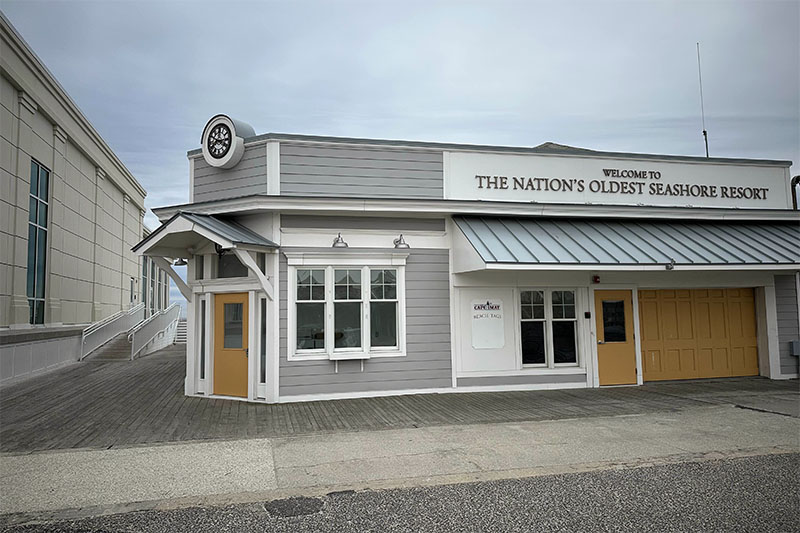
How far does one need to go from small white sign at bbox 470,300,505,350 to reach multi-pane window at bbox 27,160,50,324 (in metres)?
12.3

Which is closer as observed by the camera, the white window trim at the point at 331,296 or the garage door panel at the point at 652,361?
the white window trim at the point at 331,296

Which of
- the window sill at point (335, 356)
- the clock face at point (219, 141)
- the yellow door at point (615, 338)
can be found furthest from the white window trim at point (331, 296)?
Answer: the yellow door at point (615, 338)

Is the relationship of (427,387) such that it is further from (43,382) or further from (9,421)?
(43,382)

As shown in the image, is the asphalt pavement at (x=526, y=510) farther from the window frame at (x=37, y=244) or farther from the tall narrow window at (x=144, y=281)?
the tall narrow window at (x=144, y=281)

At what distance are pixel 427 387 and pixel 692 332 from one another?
6.45 m

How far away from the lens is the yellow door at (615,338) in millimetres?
11562

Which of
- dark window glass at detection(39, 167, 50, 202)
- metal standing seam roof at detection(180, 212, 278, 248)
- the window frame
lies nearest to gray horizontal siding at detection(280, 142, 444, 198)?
metal standing seam roof at detection(180, 212, 278, 248)

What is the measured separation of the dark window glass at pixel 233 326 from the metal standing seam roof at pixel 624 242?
467 centimetres

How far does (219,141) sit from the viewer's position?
10.6 meters

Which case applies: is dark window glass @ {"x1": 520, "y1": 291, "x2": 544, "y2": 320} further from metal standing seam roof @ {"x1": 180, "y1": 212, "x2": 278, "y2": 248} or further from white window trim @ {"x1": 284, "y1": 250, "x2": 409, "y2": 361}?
metal standing seam roof @ {"x1": 180, "y1": 212, "x2": 278, "y2": 248}

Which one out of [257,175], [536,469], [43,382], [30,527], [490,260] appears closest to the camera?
[30,527]

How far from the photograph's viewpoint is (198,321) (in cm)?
Answer: 1087

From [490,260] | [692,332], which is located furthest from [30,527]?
[692,332]

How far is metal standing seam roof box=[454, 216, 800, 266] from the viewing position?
1015cm
